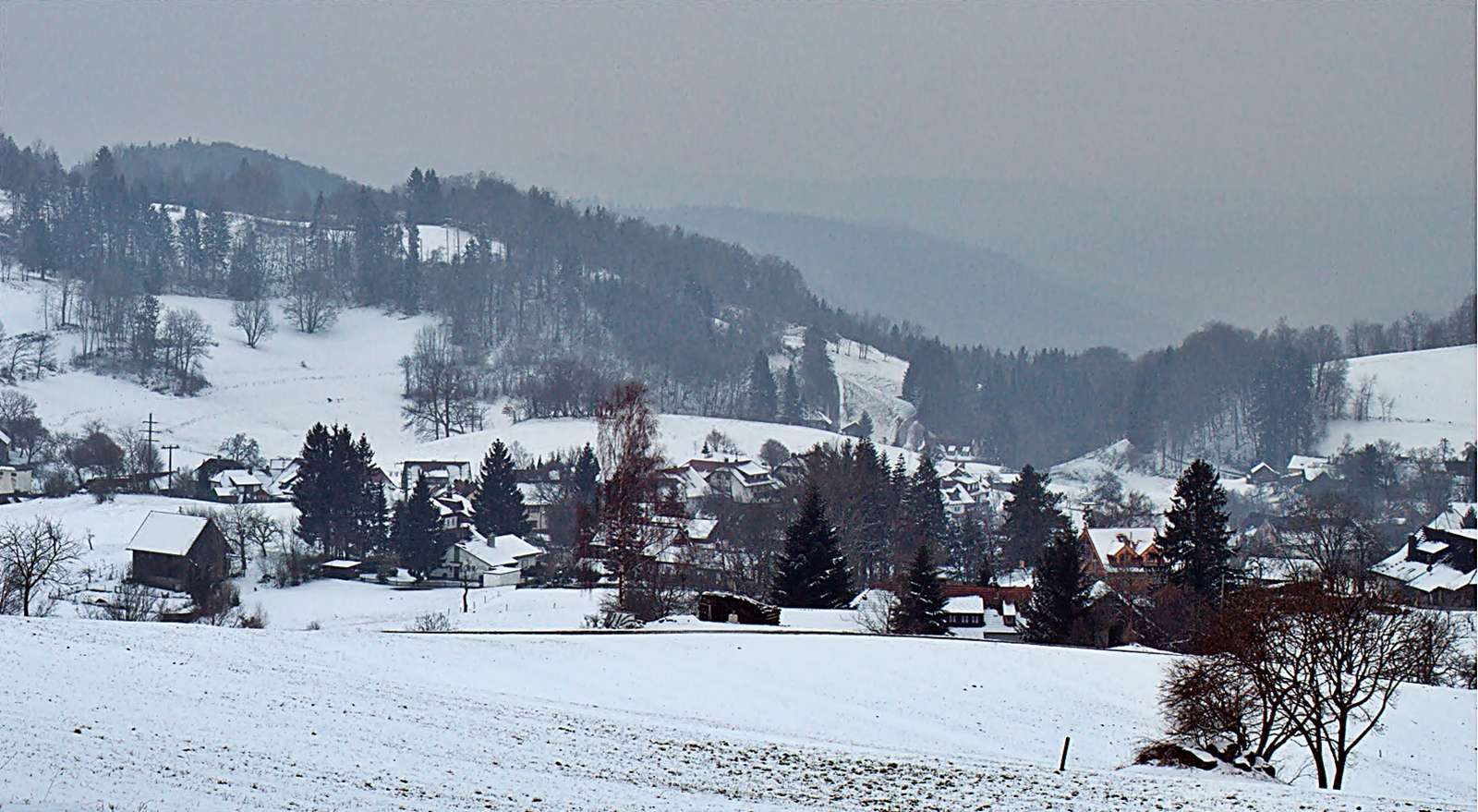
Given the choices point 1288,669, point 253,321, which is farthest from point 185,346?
point 1288,669

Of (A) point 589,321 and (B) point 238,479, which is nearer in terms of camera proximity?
(B) point 238,479

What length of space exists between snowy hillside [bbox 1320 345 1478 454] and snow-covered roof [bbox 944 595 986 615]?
7236 centimetres

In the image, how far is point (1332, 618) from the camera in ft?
52.6

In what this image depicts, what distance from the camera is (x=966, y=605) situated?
36781mm

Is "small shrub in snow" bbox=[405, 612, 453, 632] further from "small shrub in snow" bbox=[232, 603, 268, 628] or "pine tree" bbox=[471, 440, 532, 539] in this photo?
"pine tree" bbox=[471, 440, 532, 539]

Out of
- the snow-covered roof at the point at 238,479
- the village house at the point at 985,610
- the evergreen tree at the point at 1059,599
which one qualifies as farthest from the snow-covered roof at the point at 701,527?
the snow-covered roof at the point at 238,479

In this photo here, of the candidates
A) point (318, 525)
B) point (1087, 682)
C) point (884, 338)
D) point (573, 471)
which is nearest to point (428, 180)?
point (884, 338)

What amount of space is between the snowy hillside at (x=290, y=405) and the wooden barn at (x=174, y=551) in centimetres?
3132

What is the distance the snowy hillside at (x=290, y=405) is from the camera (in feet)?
269

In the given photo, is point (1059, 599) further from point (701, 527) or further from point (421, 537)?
point (421, 537)

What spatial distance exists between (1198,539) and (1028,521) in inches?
686

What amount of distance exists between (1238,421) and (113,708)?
124 m

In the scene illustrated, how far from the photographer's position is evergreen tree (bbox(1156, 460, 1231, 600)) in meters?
33.9

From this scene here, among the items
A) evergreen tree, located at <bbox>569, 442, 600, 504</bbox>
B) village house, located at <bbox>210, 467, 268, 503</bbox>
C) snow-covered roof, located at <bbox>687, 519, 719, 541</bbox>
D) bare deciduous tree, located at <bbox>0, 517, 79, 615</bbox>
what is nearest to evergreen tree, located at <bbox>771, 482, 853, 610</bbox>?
snow-covered roof, located at <bbox>687, 519, 719, 541</bbox>
